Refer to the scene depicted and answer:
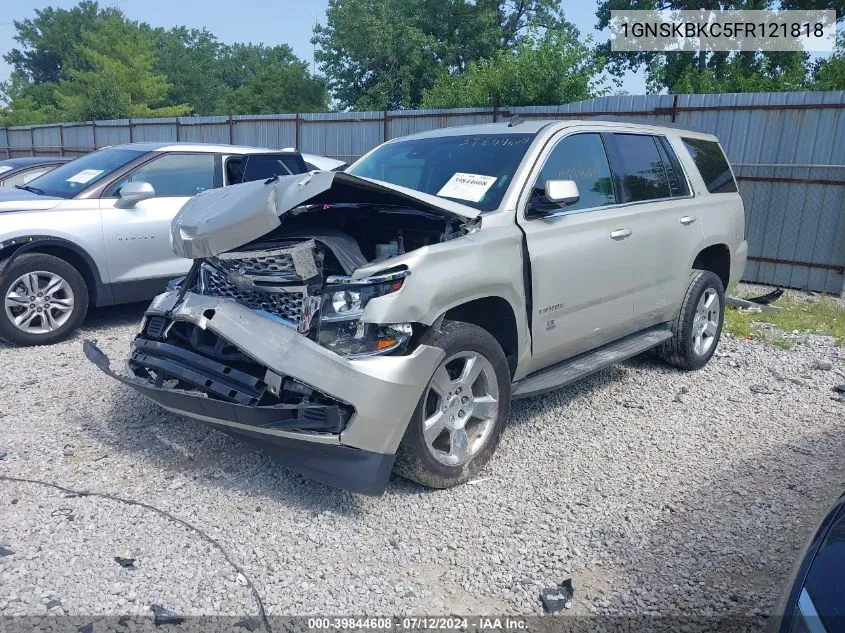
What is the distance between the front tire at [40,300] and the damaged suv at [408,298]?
2206 mm

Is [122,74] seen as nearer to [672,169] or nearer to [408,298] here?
[672,169]

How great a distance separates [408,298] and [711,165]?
154 inches

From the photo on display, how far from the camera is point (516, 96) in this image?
1387 centimetres

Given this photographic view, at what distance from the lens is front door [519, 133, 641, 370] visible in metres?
3.95

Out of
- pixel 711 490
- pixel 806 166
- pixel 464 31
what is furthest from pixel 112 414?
pixel 464 31

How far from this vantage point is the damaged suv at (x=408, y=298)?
3123 mm

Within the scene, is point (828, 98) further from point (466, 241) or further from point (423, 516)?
point (423, 516)

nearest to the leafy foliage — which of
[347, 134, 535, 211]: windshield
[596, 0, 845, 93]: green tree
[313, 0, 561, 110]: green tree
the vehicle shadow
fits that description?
[313, 0, 561, 110]: green tree

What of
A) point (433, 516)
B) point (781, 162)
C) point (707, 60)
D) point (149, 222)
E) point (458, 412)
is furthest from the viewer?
point (707, 60)

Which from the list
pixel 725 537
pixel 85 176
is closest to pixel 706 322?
pixel 725 537

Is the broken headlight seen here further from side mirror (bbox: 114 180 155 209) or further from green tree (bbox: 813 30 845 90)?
green tree (bbox: 813 30 845 90)

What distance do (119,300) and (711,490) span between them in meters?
5.14

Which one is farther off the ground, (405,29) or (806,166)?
(405,29)

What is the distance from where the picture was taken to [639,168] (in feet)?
16.4
